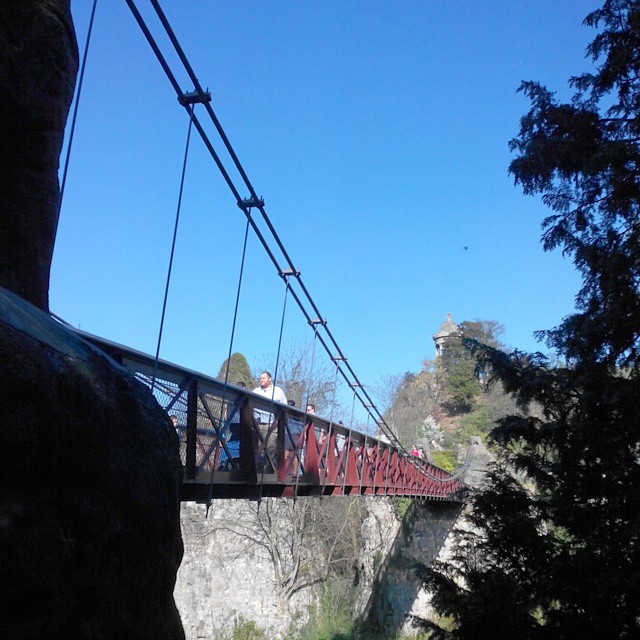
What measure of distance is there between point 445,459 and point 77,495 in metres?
26.5

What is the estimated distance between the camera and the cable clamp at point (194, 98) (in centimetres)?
426

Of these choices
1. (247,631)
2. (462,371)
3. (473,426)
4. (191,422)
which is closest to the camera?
(191,422)

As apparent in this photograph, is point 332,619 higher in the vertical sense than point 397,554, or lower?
lower

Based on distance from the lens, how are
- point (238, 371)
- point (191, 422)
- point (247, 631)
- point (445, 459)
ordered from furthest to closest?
point (445, 459) → point (238, 371) → point (247, 631) → point (191, 422)

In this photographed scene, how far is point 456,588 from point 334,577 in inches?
519

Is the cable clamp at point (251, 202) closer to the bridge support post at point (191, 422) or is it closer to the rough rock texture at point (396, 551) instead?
the bridge support post at point (191, 422)

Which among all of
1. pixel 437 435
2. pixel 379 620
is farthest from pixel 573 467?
pixel 437 435

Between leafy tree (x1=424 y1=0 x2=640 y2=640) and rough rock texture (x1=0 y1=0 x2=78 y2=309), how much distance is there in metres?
4.54

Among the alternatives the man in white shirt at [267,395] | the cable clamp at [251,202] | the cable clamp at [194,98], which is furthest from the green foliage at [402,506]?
the cable clamp at [194,98]

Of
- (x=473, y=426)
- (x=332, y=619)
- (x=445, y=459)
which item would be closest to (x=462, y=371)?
(x=473, y=426)

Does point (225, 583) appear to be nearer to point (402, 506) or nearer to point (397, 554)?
point (397, 554)

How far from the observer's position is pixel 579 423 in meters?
5.81

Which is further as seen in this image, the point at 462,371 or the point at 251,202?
the point at 462,371

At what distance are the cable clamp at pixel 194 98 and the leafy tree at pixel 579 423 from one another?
3490mm
